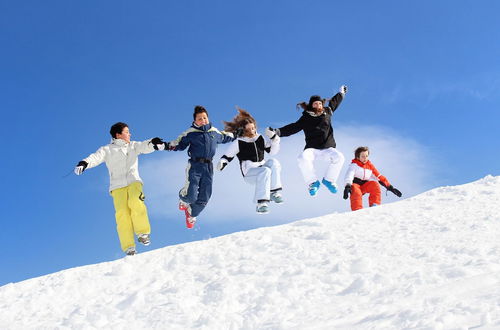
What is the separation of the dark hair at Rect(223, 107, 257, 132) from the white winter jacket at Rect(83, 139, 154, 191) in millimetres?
1685

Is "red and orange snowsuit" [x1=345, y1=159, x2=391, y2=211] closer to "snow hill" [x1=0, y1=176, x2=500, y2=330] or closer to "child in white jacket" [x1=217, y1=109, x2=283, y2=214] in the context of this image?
"child in white jacket" [x1=217, y1=109, x2=283, y2=214]

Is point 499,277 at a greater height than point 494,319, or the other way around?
point 499,277

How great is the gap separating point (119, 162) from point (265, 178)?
2.38 meters

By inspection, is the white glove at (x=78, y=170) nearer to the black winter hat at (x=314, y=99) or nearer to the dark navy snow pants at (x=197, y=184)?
the dark navy snow pants at (x=197, y=184)

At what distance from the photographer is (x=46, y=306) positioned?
21.0 ft

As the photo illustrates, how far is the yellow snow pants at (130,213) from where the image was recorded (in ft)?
27.7

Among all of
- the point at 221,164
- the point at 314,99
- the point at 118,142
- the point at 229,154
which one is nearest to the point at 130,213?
the point at 118,142

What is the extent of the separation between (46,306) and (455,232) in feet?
16.8

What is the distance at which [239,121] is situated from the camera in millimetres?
9391

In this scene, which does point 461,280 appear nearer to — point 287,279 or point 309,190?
point 287,279

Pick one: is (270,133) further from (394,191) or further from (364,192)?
(394,191)

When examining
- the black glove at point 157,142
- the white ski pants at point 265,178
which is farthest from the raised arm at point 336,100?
the black glove at point 157,142

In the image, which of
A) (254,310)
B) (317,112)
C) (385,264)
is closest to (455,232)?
(385,264)

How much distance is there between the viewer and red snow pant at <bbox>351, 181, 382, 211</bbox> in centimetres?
999
